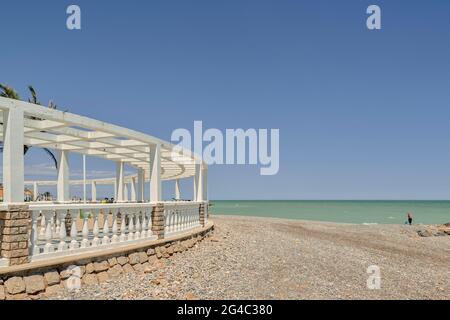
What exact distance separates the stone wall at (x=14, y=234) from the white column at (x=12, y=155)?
261 mm

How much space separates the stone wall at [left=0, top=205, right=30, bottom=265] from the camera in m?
6.81

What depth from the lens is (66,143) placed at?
39.4 ft

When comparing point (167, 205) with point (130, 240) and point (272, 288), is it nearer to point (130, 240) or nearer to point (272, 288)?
Answer: point (130, 240)

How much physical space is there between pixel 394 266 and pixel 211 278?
6.91 metres

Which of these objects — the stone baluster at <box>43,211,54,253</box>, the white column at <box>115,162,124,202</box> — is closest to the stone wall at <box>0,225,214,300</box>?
the stone baluster at <box>43,211,54,253</box>

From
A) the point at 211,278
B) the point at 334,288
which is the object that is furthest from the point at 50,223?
the point at 334,288

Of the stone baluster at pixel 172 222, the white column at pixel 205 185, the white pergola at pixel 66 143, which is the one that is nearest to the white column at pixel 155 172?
the white pergola at pixel 66 143

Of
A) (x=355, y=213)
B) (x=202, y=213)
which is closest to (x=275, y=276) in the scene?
(x=202, y=213)

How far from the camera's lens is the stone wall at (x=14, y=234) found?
22.3 ft

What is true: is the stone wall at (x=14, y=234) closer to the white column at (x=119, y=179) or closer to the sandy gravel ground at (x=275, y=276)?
the sandy gravel ground at (x=275, y=276)

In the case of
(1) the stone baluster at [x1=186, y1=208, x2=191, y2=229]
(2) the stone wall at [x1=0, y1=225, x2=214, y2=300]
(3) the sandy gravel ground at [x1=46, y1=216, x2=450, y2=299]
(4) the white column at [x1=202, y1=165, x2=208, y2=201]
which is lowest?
(3) the sandy gravel ground at [x1=46, y1=216, x2=450, y2=299]

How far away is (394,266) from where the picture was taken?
12.8 m

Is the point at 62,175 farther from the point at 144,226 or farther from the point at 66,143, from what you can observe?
the point at 144,226

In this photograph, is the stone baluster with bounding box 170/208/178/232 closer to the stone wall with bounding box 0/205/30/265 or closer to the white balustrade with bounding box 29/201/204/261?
the white balustrade with bounding box 29/201/204/261
